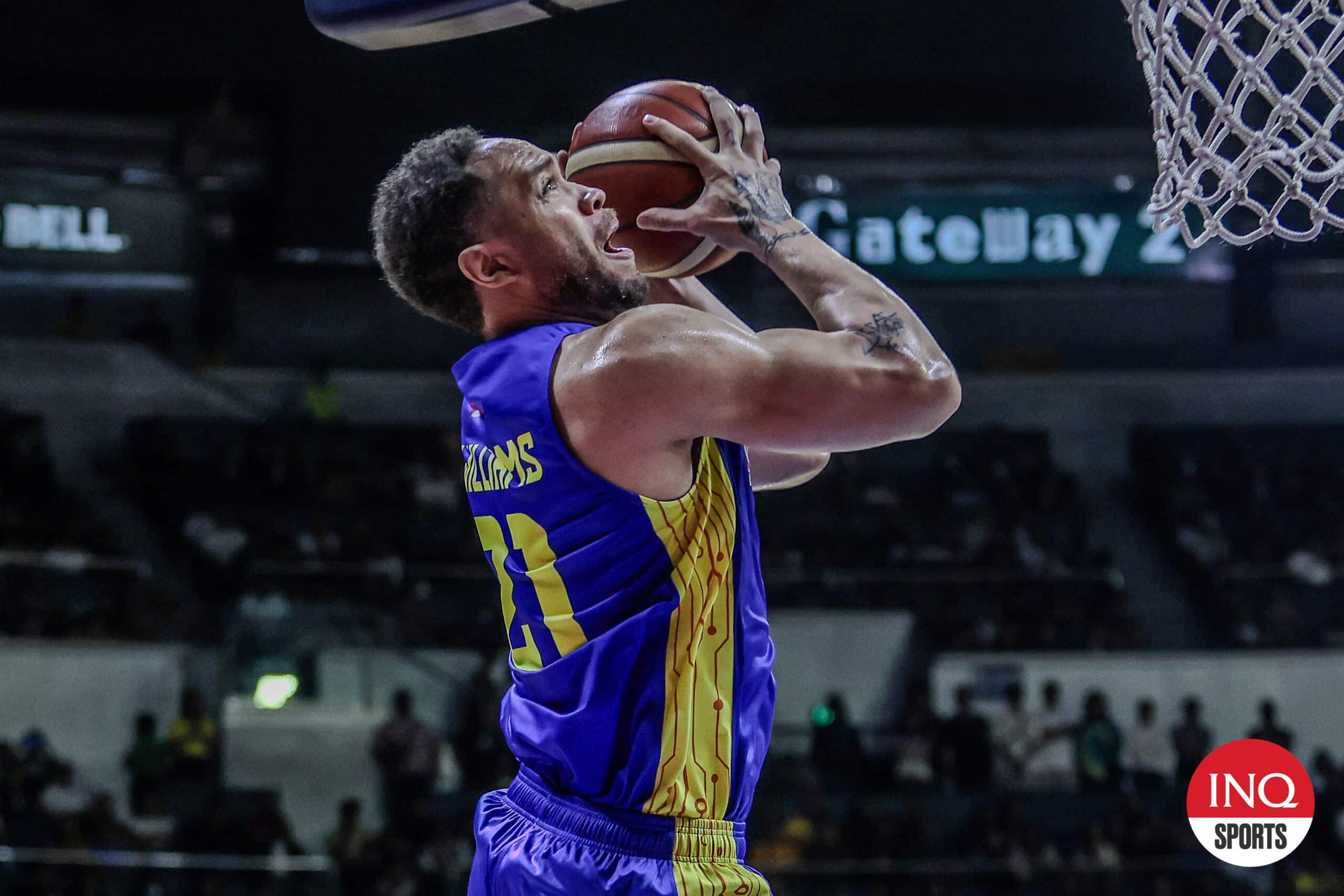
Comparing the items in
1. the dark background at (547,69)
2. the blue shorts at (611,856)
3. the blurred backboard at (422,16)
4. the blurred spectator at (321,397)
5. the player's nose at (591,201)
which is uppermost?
the dark background at (547,69)

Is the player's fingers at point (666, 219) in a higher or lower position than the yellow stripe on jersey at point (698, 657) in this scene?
higher

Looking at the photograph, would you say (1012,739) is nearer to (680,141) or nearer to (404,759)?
(404,759)

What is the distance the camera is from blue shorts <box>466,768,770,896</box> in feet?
6.10

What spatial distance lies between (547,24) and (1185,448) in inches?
269

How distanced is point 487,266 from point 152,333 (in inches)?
454

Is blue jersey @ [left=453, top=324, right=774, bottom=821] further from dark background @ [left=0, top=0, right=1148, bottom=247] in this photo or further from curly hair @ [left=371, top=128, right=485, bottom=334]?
dark background @ [left=0, top=0, right=1148, bottom=247]

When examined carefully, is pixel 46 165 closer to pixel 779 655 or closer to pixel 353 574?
pixel 353 574

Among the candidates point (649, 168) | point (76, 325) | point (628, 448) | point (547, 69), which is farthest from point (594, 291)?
point (76, 325)

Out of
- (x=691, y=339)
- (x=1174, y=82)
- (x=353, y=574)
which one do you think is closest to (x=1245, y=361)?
(x=353, y=574)

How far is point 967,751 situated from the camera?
8.71m

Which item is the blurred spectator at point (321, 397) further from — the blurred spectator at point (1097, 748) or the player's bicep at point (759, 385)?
the player's bicep at point (759, 385)

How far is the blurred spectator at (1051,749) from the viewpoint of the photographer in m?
8.68

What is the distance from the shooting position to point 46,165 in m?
12.0

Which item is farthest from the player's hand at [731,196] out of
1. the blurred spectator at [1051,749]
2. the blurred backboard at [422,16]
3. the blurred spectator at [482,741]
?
the blurred spectator at [1051,749]
